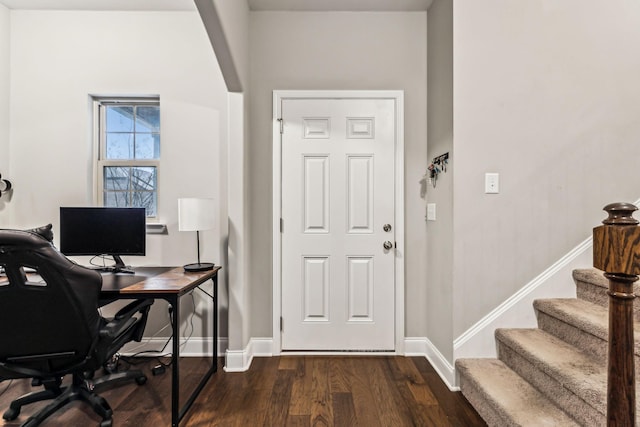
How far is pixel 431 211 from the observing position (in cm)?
253

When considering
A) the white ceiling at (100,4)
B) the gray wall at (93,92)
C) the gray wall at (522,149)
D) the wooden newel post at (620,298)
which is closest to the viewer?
the wooden newel post at (620,298)

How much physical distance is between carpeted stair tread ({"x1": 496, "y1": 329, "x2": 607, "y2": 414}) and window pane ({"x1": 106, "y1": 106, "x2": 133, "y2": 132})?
3226mm

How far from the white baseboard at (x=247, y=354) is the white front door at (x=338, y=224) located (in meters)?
0.14

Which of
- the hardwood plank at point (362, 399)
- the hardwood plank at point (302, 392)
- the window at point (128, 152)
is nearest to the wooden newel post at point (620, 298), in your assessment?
the hardwood plank at point (362, 399)

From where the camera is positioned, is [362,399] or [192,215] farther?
[192,215]

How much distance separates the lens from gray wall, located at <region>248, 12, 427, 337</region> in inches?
105

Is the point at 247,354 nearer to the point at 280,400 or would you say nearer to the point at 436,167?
the point at 280,400

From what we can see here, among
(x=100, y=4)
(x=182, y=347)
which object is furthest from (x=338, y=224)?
(x=100, y=4)

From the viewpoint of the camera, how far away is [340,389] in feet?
7.00

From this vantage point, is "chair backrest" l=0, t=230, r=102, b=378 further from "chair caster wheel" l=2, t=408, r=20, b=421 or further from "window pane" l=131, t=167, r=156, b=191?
"window pane" l=131, t=167, r=156, b=191

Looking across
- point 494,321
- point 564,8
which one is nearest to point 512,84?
point 564,8

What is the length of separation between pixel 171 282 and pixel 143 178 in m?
1.25

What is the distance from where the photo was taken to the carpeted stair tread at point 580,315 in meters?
1.60

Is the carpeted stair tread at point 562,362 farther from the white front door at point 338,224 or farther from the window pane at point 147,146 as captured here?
the window pane at point 147,146
